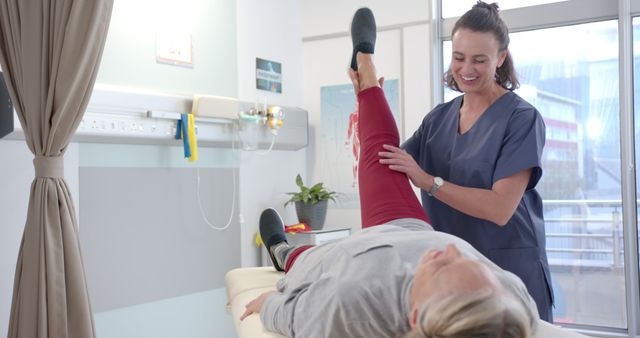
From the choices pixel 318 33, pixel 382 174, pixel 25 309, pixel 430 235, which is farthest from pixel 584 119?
pixel 25 309

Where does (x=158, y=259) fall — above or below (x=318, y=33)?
below

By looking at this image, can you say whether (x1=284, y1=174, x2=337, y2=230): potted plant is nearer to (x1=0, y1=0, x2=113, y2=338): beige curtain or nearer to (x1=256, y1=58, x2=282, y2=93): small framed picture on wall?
(x1=256, y1=58, x2=282, y2=93): small framed picture on wall

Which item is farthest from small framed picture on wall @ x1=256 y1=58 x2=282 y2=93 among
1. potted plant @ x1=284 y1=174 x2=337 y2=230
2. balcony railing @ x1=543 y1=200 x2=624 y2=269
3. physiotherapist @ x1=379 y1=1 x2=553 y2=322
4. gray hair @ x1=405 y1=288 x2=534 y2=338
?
gray hair @ x1=405 y1=288 x2=534 y2=338

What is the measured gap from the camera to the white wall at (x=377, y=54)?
12.6 feet

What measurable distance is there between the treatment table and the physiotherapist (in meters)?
0.44

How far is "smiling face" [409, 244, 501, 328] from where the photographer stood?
1.00 metres

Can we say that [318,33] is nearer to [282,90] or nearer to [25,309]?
[282,90]

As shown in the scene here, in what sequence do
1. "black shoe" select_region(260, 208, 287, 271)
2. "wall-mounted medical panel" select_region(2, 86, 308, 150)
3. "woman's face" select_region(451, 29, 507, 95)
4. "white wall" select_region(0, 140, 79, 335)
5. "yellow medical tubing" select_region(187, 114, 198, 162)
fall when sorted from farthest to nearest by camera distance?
"yellow medical tubing" select_region(187, 114, 198, 162) < "wall-mounted medical panel" select_region(2, 86, 308, 150) < "white wall" select_region(0, 140, 79, 335) < "black shoe" select_region(260, 208, 287, 271) < "woman's face" select_region(451, 29, 507, 95)

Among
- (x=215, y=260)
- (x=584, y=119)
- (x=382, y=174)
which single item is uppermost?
(x=584, y=119)

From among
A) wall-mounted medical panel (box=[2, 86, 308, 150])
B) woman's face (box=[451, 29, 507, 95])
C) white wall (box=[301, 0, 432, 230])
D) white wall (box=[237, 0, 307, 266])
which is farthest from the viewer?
white wall (box=[301, 0, 432, 230])

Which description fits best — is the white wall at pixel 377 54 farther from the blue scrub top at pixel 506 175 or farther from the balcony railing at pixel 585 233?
the blue scrub top at pixel 506 175

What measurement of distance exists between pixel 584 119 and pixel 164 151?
2.42 m

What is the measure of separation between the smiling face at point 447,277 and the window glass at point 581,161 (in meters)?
2.68

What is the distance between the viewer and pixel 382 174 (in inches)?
69.3
